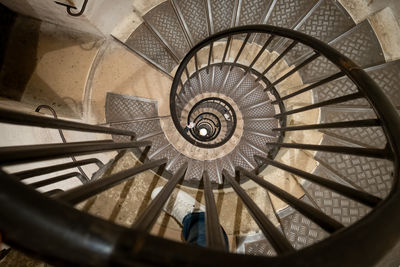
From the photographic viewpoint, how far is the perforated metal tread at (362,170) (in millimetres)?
2826

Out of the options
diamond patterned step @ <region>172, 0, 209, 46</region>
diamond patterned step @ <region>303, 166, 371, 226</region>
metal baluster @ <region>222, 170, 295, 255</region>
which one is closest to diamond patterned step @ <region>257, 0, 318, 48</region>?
diamond patterned step @ <region>172, 0, 209, 46</region>

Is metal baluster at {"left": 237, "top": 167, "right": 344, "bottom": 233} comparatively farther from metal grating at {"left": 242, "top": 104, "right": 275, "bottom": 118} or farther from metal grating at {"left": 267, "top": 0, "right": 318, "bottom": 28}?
metal grating at {"left": 242, "top": 104, "right": 275, "bottom": 118}

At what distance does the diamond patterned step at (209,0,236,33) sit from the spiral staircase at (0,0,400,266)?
2 centimetres

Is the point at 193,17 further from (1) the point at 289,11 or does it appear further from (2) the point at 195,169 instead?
(2) the point at 195,169

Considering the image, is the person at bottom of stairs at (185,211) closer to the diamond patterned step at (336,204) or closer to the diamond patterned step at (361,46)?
the diamond patterned step at (336,204)

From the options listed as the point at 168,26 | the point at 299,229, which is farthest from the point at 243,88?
the point at 299,229

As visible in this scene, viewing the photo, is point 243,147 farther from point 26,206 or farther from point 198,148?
point 26,206

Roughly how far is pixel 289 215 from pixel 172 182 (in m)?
2.39

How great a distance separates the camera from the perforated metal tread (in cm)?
283

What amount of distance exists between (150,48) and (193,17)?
883 millimetres

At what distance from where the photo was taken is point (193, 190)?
9.84 ft

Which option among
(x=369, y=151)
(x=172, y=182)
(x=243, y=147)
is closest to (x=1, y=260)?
(x=172, y=182)

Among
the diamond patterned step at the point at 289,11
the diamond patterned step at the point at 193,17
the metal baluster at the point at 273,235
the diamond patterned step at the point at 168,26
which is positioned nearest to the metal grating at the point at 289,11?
the diamond patterned step at the point at 289,11

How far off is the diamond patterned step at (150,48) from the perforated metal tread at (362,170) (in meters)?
2.89
